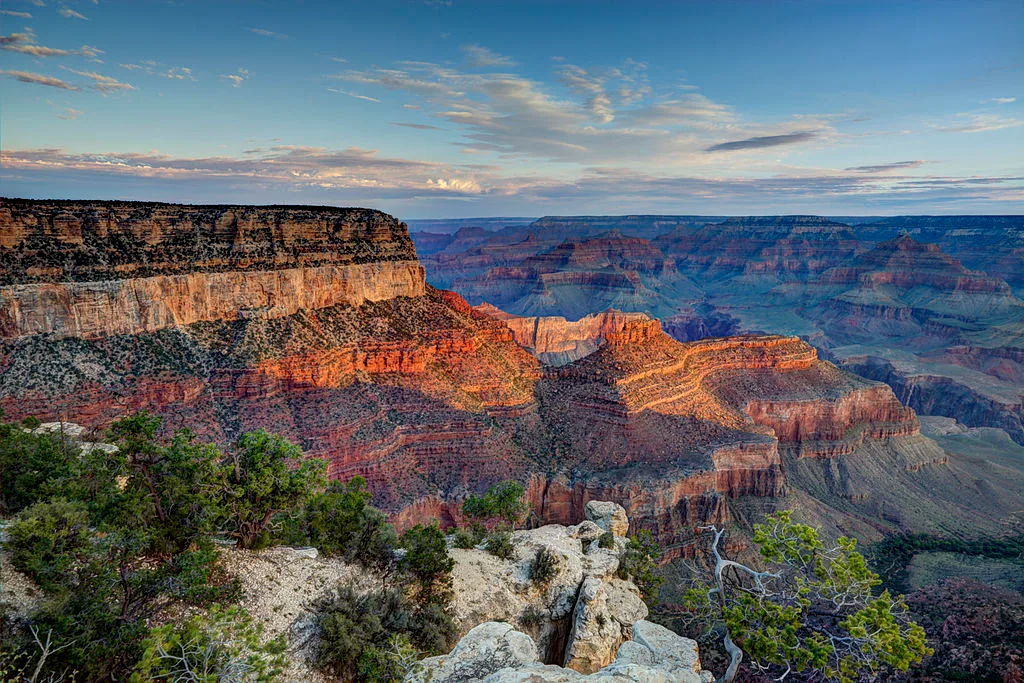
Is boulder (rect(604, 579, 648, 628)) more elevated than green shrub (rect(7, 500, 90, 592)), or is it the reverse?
green shrub (rect(7, 500, 90, 592))

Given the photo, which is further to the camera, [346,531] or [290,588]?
[346,531]

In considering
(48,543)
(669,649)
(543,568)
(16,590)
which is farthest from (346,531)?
(669,649)

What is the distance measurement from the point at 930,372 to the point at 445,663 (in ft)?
510

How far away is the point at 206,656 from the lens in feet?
49.9

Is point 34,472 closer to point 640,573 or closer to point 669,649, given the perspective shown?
point 669,649

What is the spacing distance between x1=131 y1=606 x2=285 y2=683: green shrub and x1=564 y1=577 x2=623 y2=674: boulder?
12.0 m

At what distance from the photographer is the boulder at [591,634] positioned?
79.2 ft

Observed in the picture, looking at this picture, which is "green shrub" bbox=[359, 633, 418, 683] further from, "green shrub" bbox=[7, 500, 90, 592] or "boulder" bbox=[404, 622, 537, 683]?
"green shrub" bbox=[7, 500, 90, 592]

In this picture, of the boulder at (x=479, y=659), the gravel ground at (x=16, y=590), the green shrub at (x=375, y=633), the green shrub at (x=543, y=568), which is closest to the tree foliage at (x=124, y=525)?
the gravel ground at (x=16, y=590)

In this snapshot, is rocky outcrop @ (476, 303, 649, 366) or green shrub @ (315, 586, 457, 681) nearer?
green shrub @ (315, 586, 457, 681)

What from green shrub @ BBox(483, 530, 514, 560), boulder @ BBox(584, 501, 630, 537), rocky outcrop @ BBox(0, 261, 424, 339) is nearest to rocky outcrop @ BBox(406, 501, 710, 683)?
green shrub @ BBox(483, 530, 514, 560)

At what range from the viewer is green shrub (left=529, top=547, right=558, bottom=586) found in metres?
28.4

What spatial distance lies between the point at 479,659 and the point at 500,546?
1270 centimetres

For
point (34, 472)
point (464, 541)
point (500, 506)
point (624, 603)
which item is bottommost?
point (624, 603)
